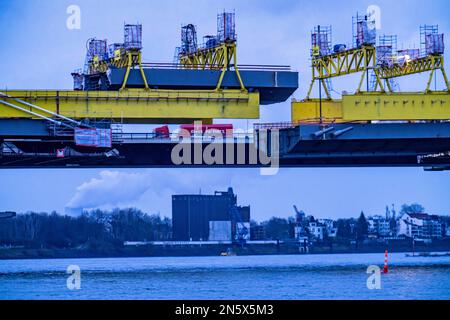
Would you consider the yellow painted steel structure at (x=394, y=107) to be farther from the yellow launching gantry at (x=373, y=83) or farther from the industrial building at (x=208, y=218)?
the industrial building at (x=208, y=218)

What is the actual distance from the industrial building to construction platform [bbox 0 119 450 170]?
186 feet

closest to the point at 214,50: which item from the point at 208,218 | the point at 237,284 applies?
the point at 237,284

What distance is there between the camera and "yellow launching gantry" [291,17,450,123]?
67500mm

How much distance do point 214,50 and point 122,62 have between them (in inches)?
233

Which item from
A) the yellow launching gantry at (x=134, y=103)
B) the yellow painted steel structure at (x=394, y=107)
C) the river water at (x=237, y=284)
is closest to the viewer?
the river water at (x=237, y=284)

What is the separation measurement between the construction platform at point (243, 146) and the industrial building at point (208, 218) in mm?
56830

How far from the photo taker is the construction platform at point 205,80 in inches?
2675

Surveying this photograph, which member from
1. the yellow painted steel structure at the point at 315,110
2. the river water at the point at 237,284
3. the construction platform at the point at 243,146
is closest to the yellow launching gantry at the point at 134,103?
the construction platform at the point at 243,146

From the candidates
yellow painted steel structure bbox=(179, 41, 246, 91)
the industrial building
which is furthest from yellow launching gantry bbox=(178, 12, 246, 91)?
the industrial building

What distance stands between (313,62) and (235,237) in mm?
69976

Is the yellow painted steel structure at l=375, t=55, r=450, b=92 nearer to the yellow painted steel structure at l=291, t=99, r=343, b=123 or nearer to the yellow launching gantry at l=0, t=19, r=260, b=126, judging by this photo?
the yellow painted steel structure at l=291, t=99, r=343, b=123
